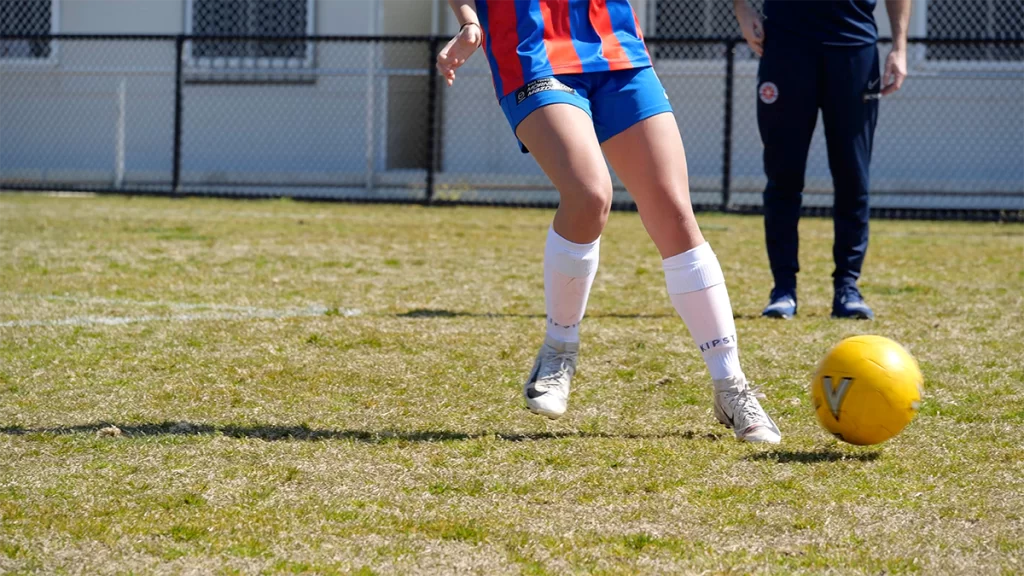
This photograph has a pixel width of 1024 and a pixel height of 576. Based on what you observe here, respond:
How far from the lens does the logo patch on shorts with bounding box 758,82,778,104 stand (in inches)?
226

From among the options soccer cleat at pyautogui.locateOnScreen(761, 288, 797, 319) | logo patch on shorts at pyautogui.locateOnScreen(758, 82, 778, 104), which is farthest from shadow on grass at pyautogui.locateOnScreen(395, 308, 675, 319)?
logo patch on shorts at pyautogui.locateOnScreen(758, 82, 778, 104)

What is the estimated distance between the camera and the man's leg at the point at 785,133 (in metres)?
5.69

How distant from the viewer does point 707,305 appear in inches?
135

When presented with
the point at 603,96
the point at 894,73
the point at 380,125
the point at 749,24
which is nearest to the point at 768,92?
the point at 749,24

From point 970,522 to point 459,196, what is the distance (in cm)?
1218

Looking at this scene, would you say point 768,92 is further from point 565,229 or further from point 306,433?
point 306,433

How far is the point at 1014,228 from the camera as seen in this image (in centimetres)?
1191

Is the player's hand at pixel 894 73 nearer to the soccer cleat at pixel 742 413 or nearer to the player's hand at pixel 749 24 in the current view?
the player's hand at pixel 749 24

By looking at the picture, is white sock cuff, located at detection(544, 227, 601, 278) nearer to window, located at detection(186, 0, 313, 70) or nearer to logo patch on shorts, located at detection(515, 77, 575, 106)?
logo patch on shorts, located at detection(515, 77, 575, 106)

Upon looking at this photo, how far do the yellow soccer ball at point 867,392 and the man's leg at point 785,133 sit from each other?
8.12 feet

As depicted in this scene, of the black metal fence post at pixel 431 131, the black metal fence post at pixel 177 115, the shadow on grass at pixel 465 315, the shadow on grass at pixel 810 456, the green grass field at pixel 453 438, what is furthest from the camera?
the black metal fence post at pixel 177 115

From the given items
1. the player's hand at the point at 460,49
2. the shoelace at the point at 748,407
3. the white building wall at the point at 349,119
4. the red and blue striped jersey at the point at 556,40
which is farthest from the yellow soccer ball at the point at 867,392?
the white building wall at the point at 349,119

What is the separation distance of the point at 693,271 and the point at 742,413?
0.41 m

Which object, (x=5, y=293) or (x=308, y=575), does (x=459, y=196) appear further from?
(x=308, y=575)
